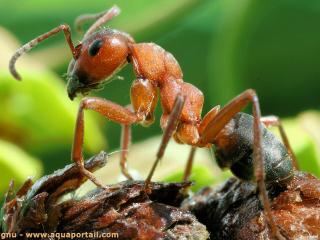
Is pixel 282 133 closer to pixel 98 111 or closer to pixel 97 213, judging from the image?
pixel 98 111

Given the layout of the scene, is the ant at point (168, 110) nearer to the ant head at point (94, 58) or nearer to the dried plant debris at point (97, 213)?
the ant head at point (94, 58)

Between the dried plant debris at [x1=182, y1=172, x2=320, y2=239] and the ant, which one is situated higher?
the ant

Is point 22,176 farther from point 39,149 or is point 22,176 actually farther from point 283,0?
point 283,0

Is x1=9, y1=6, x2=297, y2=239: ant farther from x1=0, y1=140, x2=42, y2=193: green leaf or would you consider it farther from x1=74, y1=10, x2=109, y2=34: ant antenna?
x1=0, y1=140, x2=42, y2=193: green leaf

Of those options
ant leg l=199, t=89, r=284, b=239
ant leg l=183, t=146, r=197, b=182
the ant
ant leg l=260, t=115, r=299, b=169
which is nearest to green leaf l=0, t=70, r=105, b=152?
the ant

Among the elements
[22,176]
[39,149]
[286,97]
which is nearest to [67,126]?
[39,149]

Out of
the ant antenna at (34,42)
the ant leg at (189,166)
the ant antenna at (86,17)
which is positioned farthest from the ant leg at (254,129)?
the ant antenna at (86,17)
